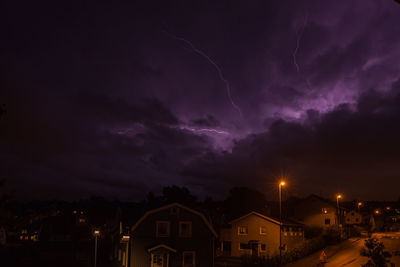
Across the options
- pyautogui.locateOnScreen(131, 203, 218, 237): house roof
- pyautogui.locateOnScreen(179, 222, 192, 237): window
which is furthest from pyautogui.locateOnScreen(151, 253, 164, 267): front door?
pyautogui.locateOnScreen(131, 203, 218, 237): house roof

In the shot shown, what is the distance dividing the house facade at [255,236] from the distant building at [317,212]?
19.0 meters

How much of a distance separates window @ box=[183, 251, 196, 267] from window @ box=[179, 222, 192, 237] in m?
1.83

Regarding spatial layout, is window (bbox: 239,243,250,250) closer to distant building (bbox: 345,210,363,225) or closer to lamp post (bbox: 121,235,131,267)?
lamp post (bbox: 121,235,131,267)

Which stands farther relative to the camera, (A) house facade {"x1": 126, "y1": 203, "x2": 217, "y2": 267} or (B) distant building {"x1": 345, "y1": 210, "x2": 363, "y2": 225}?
(B) distant building {"x1": 345, "y1": 210, "x2": 363, "y2": 225}

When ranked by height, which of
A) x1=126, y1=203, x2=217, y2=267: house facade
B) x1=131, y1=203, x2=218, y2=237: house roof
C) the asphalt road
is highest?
x1=131, y1=203, x2=218, y2=237: house roof

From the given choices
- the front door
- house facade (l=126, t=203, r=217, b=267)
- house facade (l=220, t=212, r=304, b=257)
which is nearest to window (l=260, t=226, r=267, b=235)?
house facade (l=220, t=212, r=304, b=257)

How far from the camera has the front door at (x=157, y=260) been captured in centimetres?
3536

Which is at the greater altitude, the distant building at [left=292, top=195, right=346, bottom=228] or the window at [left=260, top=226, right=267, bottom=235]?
the distant building at [left=292, top=195, right=346, bottom=228]

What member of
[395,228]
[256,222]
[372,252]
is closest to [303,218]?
[256,222]

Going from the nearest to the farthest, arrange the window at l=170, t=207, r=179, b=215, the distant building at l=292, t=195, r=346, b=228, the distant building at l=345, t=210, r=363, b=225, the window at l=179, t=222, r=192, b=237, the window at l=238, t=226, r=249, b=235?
1. the window at l=179, t=222, r=192, b=237
2. the window at l=170, t=207, r=179, b=215
3. the window at l=238, t=226, r=249, b=235
4. the distant building at l=292, t=195, r=346, b=228
5. the distant building at l=345, t=210, r=363, b=225

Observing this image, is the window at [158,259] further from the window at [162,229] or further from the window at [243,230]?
the window at [243,230]

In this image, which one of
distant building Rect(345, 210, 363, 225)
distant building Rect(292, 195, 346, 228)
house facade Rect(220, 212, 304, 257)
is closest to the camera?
house facade Rect(220, 212, 304, 257)

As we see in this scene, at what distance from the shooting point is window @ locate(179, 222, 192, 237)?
3691 cm

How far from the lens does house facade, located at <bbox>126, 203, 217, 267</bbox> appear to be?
35406mm
